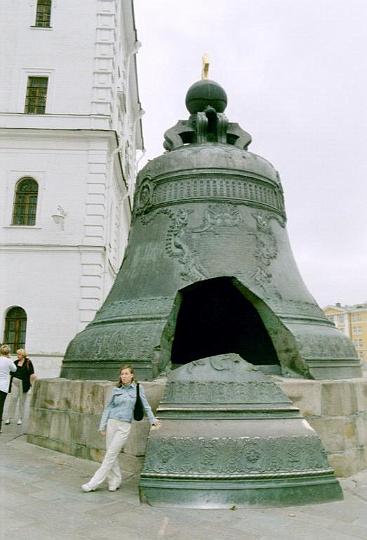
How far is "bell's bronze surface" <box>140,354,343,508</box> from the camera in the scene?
3.06 m

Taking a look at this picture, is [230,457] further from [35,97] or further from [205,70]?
[35,97]

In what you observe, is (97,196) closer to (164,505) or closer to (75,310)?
(75,310)

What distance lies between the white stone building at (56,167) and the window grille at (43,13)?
0.04 meters

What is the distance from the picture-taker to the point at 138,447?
3906 millimetres

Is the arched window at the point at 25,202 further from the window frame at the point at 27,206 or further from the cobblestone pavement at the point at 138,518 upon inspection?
the cobblestone pavement at the point at 138,518

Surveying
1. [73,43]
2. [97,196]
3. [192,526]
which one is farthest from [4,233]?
[192,526]

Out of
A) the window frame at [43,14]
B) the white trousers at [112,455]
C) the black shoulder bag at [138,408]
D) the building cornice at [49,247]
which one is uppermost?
the window frame at [43,14]

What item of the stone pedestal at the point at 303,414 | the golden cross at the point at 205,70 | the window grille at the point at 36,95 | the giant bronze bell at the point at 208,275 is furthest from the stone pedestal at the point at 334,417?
the window grille at the point at 36,95

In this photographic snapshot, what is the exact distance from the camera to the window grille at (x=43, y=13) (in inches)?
804

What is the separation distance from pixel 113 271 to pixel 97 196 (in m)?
3.77

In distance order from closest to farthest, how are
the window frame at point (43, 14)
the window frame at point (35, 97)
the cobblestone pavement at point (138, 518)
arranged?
1. the cobblestone pavement at point (138, 518)
2. the window frame at point (35, 97)
3. the window frame at point (43, 14)

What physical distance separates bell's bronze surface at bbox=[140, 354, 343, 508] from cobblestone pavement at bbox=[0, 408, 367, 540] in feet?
0.30

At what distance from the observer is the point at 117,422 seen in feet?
12.3

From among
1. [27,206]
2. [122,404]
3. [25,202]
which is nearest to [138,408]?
[122,404]
